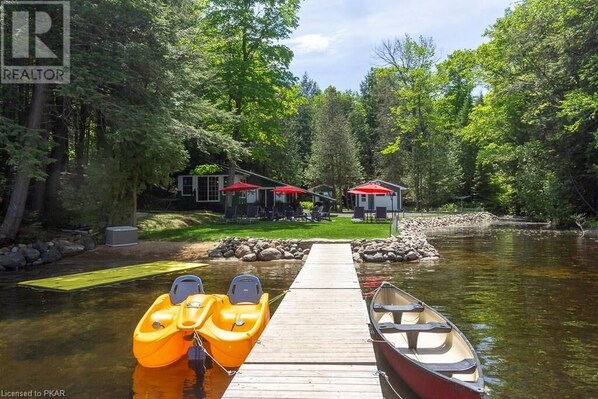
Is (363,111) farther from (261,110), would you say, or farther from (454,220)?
(261,110)

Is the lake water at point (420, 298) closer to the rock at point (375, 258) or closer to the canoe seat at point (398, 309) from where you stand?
the rock at point (375, 258)

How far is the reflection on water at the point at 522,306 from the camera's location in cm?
637

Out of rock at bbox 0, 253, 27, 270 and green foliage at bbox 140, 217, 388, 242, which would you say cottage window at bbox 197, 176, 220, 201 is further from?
rock at bbox 0, 253, 27, 270

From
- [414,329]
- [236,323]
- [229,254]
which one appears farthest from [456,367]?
[229,254]

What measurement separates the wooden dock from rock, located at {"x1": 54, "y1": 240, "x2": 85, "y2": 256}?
45.2 feet

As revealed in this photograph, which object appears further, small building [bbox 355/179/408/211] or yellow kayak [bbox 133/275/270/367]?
small building [bbox 355/179/408/211]

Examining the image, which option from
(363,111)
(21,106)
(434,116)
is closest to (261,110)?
(21,106)

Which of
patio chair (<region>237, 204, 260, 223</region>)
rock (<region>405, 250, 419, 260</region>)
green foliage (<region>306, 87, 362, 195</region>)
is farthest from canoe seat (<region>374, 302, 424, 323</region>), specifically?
green foliage (<region>306, 87, 362, 195</region>)

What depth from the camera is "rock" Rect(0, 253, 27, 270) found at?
16.5 meters

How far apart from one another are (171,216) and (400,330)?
23637 millimetres

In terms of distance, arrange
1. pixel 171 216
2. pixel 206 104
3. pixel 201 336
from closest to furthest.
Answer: pixel 201 336, pixel 206 104, pixel 171 216

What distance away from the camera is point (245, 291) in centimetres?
821

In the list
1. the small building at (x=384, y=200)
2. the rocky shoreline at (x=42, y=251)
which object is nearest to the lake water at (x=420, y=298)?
the rocky shoreline at (x=42, y=251)

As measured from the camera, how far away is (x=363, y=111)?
2645 inches
